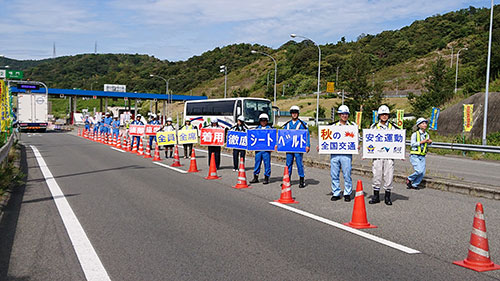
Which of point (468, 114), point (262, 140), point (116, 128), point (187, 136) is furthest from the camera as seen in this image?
point (116, 128)

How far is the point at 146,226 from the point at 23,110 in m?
47.2

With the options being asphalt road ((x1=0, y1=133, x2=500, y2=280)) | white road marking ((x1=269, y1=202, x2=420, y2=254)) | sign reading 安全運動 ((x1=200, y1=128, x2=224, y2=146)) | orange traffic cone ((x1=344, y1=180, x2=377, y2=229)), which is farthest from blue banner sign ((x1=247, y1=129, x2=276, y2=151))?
orange traffic cone ((x1=344, y1=180, x2=377, y2=229))

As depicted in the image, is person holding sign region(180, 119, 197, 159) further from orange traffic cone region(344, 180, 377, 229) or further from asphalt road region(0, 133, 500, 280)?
orange traffic cone region(344, 180, 377, 229)

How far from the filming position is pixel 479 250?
562 cm

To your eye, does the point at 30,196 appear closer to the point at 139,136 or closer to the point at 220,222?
the point at 220,222

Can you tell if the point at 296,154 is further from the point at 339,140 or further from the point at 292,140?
the point at 339,140

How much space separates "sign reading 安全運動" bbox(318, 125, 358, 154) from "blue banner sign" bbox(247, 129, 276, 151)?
2.81 m

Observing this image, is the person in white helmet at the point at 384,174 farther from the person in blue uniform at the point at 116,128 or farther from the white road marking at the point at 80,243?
the person in blue uniform at the point at 116,128

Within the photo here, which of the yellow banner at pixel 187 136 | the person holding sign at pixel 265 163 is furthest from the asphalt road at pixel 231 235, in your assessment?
the yellow banner at pixel 187 136

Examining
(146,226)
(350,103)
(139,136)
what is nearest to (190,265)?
(146,226)

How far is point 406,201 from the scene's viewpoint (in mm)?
10211

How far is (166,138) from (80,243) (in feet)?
47.6

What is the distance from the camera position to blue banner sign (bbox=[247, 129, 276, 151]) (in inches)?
524

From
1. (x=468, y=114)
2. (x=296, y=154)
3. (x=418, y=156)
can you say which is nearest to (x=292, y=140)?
(x=296, y=154)
